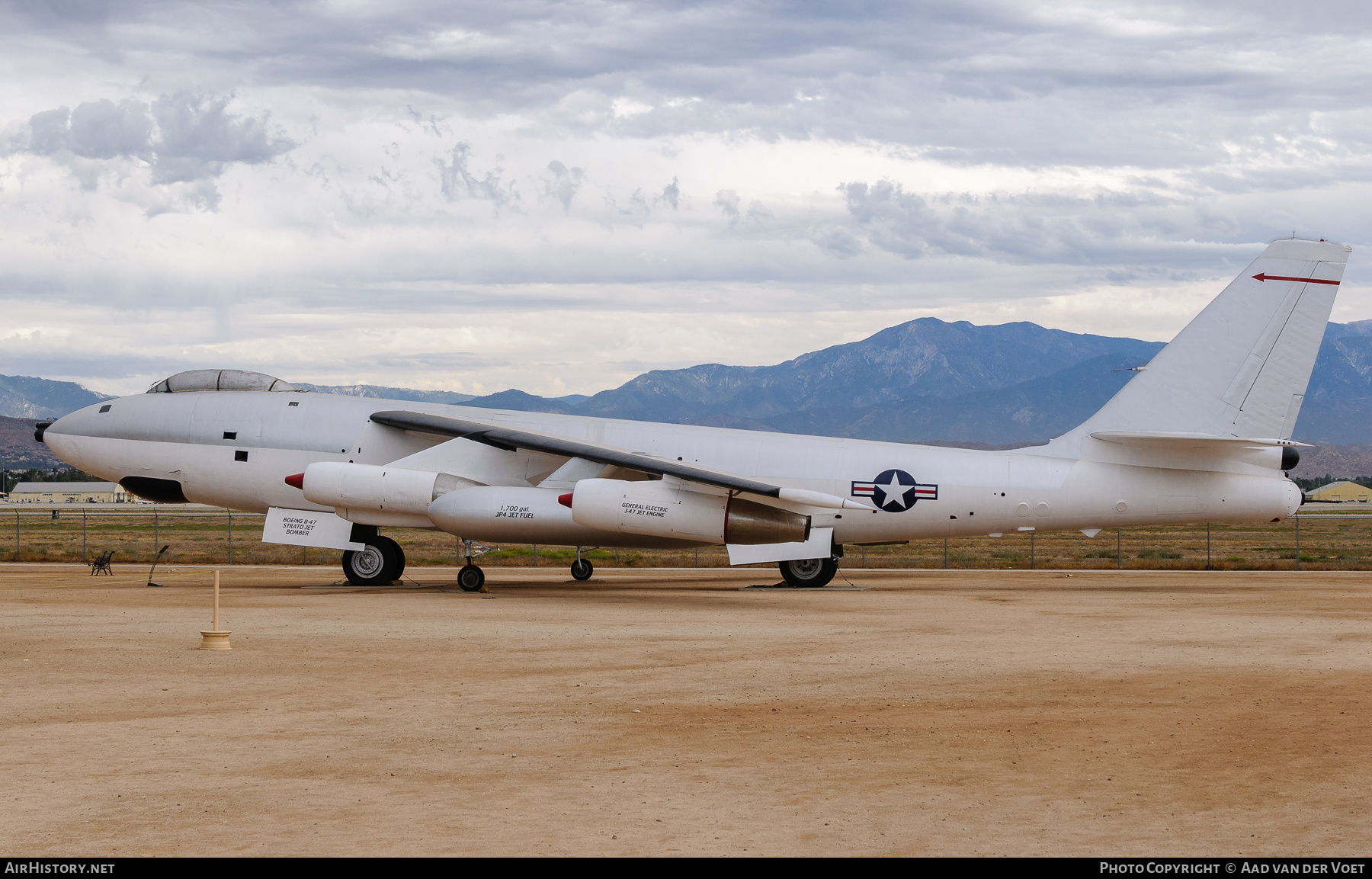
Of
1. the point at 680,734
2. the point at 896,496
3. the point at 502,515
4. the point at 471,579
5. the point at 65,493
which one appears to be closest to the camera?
the point at 680,734

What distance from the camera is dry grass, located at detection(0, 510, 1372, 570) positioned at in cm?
3788

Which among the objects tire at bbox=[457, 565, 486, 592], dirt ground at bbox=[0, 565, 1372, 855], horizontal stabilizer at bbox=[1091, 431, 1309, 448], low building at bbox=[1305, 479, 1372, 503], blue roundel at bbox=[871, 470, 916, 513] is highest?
low building at bbox=[1305, 479, 1372, 503]

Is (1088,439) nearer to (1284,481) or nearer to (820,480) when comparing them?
(1284,481)

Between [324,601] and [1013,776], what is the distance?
51.1 feet

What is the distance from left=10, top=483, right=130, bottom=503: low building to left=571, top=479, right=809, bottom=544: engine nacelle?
123548mm

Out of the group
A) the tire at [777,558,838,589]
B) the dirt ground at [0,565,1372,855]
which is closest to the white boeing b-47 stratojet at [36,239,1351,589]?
the tire at [777,558,838,589]

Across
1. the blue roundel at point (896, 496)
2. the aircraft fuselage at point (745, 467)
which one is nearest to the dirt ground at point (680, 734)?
the aircraft fuselage at point (745, 467)

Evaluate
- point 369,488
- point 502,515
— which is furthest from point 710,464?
point 369,488

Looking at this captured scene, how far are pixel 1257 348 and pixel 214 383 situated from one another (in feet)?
70.3

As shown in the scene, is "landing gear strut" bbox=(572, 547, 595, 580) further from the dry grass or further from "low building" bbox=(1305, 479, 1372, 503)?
"low building" bbox=(1305, 479, 1372, 503)

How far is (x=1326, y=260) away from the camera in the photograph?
77.3 ft

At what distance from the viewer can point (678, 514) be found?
22.4 meters

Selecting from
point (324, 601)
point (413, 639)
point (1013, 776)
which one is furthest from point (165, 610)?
point (1013, 776)

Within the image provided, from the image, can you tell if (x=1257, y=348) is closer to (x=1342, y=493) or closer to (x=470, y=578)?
(x=470, y=578)
